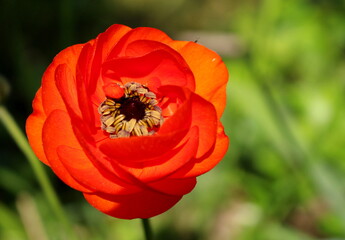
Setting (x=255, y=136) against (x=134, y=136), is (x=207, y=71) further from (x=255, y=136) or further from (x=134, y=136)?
(x=255, y=136)

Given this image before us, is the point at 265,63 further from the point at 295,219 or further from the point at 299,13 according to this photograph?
the point at 295,219

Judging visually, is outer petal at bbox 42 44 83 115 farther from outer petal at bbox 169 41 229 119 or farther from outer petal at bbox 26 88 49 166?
outer petal at bbox 169 41 229 119

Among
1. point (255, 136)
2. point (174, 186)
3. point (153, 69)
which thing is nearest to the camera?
point (174, 186)

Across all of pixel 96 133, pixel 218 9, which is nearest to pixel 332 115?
pixel 218 9

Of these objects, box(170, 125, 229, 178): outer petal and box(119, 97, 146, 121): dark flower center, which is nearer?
box(170, 125, 229, 178): outer petal

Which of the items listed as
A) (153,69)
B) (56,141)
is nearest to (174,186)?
(56,141)

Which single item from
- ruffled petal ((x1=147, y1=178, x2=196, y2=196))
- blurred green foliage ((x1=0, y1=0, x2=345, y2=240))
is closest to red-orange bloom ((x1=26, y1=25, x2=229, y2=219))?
ruffled petal ((x1=147, y1=178, x2=196, y2=196))
